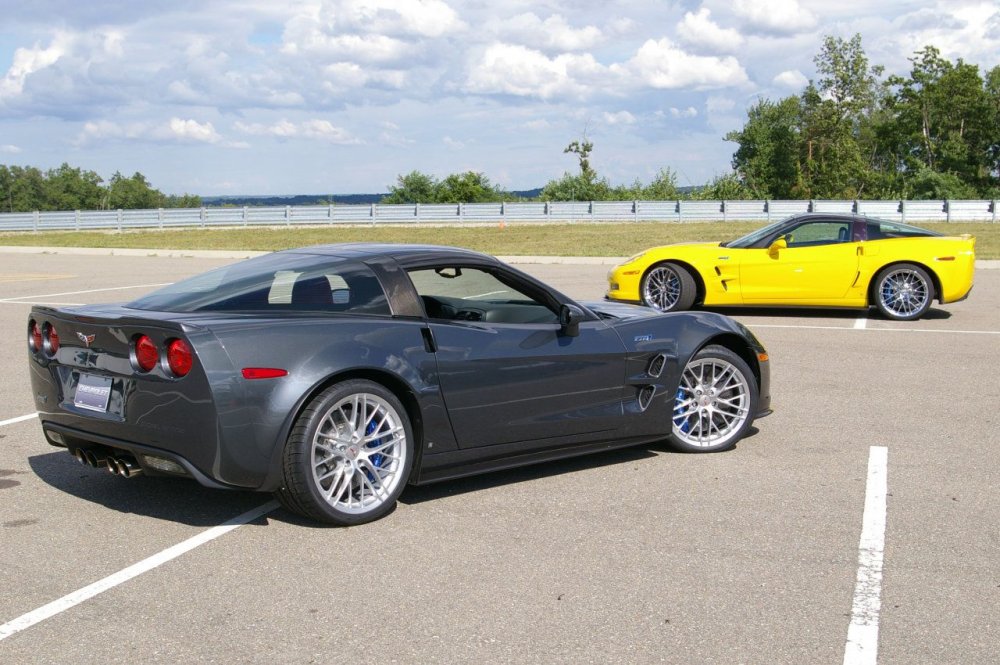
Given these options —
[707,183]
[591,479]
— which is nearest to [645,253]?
[591,479]

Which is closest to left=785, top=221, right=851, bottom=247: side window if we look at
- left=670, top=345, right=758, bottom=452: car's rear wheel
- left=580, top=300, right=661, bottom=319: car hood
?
left=670, top=345, right=758, bottom=452: car's rear wheel

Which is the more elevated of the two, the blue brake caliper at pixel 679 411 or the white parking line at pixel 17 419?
the blue brake caliper at pixel 679 411

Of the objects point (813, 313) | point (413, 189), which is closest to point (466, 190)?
point (413, 189)

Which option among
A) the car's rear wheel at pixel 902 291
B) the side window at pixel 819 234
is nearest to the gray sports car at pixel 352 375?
the side window at pixel 819 234

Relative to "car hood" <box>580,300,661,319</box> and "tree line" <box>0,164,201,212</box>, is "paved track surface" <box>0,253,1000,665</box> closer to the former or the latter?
"car hood" <box>580,300,661,319</box>

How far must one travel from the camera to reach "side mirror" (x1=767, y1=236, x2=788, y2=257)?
13.9 meters

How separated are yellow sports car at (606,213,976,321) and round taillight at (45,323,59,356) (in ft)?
29.9

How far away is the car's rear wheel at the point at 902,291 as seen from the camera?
13742 mm

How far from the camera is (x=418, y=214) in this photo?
1806 inches

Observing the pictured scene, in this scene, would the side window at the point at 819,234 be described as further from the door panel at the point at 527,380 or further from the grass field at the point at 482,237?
the grass field at the point at 482,237

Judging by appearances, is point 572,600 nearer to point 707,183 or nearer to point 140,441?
point 140,441

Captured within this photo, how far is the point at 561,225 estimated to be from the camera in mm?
42094

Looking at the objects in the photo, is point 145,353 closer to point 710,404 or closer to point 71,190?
point 710,404

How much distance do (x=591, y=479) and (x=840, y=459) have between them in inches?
61.4
